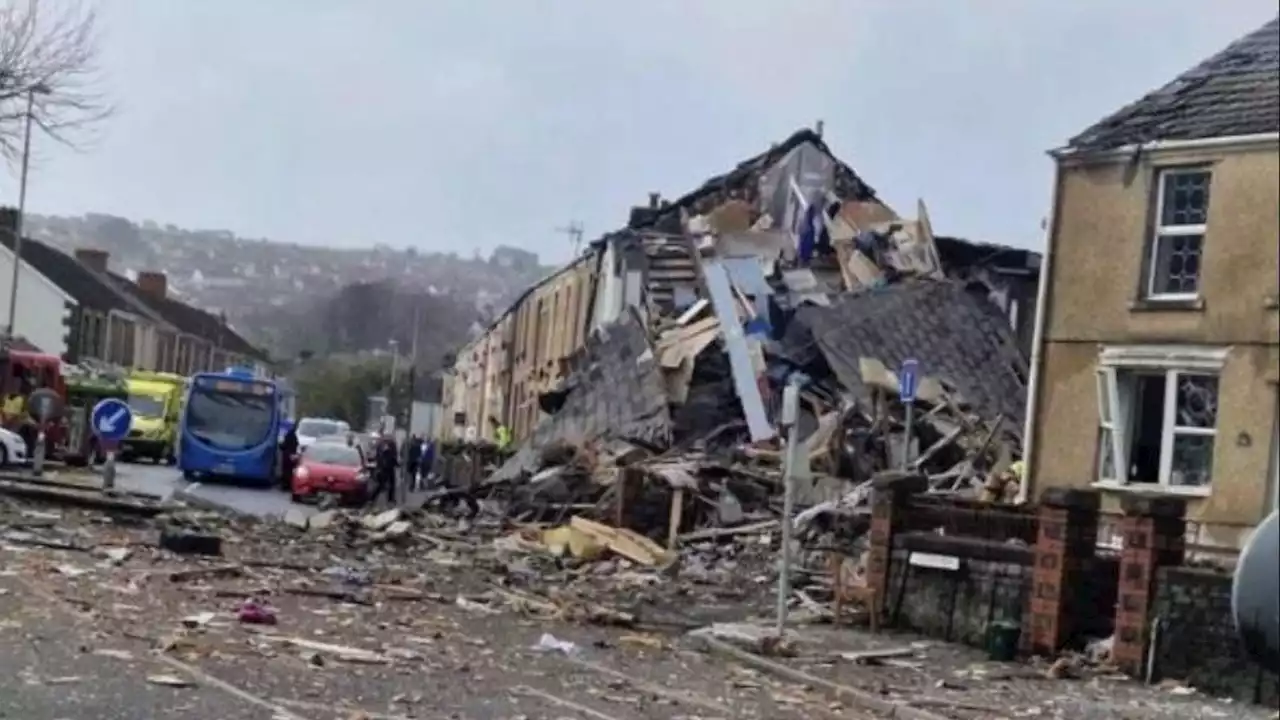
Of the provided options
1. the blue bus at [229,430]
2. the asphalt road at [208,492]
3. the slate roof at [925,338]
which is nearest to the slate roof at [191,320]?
the blue bus at [229,430]

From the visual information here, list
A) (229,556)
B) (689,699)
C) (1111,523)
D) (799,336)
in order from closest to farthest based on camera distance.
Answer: (689,699)
(1111,523)
(229,556)
(799,336)

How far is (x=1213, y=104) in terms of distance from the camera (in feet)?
14.1

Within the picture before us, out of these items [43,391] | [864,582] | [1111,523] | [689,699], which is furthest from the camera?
[43,391]

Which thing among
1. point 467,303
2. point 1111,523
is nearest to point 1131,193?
point 1111,523

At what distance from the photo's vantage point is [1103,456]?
4.72 metres

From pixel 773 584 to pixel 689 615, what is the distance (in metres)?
3.43

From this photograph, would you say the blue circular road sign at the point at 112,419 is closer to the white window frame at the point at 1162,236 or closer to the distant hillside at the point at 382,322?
the white window frame at the point at 1162,236

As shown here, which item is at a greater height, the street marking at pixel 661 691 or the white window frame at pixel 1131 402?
the white window frame at pixel 1131 402

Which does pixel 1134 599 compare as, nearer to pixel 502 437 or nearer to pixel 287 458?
pixel 287 458

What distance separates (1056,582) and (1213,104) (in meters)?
12.9

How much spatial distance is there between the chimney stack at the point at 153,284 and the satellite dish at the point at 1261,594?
110 metres

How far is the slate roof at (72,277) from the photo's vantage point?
278 ft

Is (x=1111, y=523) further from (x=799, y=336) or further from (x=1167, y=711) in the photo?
(x=799, y=336)

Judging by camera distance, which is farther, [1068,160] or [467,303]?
[467,303]
